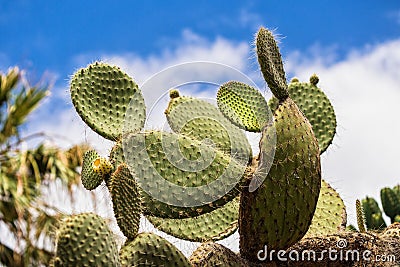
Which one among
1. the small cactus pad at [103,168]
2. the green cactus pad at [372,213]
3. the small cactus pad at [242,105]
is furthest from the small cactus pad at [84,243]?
the green cactus pad at [372,213]

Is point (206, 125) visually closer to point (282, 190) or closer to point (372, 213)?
point (282, 190)

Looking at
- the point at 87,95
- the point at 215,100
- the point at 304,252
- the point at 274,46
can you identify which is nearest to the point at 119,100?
the point at 87,95

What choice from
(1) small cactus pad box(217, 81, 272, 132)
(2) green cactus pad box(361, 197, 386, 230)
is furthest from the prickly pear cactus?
(2) green cactus pad box(361, 197, 386, 230)

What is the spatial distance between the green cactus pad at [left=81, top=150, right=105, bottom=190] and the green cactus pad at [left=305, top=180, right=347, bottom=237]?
0.73 m

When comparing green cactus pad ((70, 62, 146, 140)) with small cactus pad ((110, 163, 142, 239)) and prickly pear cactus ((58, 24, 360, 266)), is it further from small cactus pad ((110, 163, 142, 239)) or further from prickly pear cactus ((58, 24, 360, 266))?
small cactus pad ((110, 163, 142, 239))

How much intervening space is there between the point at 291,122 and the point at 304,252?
37 cm

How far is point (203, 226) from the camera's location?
197cm

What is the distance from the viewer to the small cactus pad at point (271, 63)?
5.51ft

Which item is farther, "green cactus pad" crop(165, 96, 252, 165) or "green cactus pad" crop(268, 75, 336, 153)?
"green cactus pad" crop(268, 75, 336, 153)

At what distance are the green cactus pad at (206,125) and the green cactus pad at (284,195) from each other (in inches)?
15.2

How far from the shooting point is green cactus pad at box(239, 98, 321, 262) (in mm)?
1602

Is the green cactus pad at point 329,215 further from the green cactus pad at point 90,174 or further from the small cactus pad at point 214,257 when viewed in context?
the green cactus pad at point 90,174

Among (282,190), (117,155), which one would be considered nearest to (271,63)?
(282,190)

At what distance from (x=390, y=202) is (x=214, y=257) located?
256cm
